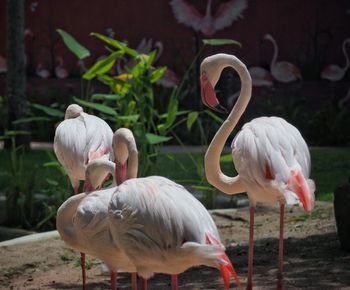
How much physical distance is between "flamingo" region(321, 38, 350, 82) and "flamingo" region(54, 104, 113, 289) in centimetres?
775

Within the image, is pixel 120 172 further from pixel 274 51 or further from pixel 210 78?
A: pixel 274 51

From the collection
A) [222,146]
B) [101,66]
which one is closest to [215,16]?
[101,66]

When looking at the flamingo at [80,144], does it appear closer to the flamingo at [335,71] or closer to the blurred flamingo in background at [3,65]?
the flamingo at [335,71]

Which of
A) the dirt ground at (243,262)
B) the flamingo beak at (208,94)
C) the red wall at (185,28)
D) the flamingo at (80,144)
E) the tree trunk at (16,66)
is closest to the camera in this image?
the flamingo beak at (208,94)

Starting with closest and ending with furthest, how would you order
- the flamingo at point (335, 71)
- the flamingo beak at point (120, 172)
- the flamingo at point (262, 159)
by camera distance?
1. the flamingo beak at point (120, 172)
2. the flamingo at point (262, 159)
3. the flamingo at point (335, 71)

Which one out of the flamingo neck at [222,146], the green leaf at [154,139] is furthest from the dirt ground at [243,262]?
the green leaf at [154,139]

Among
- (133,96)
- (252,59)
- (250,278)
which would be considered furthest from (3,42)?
(250,278)

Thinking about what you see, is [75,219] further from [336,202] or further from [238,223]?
[238,223]

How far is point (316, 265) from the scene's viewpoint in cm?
562

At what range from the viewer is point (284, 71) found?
13273 mm

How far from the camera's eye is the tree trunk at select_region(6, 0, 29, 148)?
11.2m

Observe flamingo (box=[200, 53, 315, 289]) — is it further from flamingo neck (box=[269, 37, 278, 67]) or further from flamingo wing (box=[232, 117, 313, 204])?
flamingo neck (box=[269, 37, 278, 67])

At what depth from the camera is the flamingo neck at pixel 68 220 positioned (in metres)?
4.62

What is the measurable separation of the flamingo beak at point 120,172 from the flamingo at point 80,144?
1.19 meters
